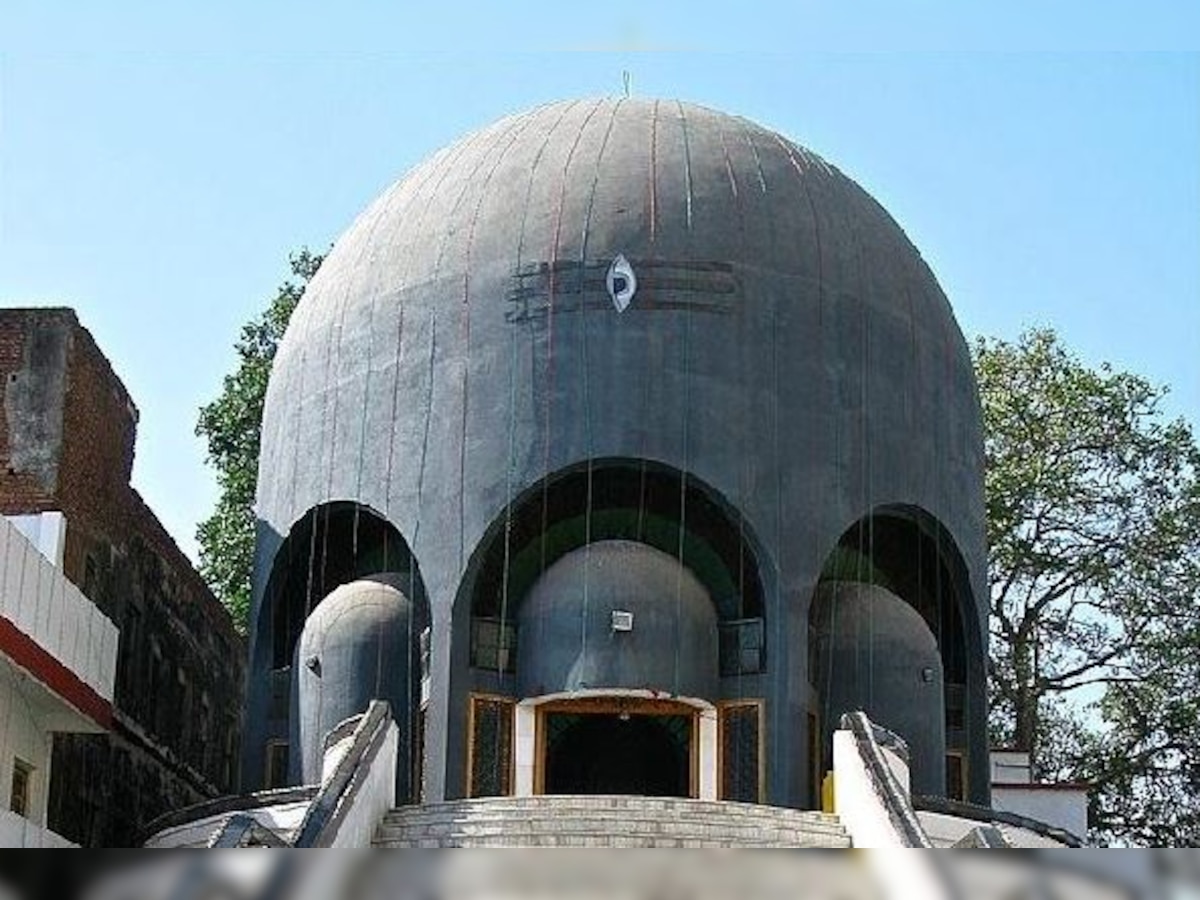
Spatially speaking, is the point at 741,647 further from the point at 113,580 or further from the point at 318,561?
the point at 113,580

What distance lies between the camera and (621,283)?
18.5 meters

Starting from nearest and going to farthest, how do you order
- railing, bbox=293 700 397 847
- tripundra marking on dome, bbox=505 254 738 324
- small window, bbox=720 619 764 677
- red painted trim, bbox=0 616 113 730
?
railing, bbox=293 700 397 847 → red painted trim, bbox=0 616 113 730 → small window, bbox=720 619 764 677 → tripundra marking on dome, bbox=505 254 738 324

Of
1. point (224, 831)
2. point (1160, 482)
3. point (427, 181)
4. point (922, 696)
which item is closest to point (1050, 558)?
point (1160, 482)

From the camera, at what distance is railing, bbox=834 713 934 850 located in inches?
504

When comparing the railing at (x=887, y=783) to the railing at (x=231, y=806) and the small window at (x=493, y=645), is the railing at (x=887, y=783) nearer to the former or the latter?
the small window at (x=493, y=645)

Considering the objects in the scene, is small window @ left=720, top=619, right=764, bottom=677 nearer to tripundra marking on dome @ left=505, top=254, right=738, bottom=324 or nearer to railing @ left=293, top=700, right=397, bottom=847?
tripundra marking on dome @ left=505, top=254, right=738, bottom=324

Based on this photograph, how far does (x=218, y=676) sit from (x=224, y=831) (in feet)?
41.5

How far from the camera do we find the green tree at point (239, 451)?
2786 centimetres

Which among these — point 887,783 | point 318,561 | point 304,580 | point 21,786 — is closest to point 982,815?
point 887,783

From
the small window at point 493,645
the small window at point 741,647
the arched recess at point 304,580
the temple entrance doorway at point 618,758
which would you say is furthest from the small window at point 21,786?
the small window at point 741,647

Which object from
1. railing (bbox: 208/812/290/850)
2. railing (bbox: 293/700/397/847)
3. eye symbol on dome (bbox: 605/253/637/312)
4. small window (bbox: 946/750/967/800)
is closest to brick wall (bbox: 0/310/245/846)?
railing (bbox: 293/700/397/847)

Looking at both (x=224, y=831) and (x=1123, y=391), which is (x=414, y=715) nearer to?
(x=224, y=831)

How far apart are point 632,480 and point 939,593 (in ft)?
12.6

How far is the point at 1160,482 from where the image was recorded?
96.7ft
